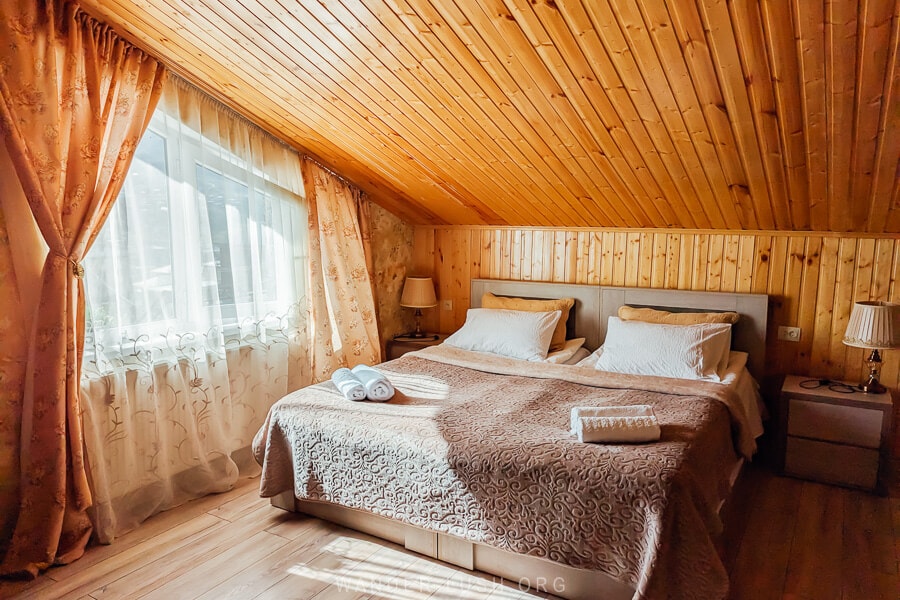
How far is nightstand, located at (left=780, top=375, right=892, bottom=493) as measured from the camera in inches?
110

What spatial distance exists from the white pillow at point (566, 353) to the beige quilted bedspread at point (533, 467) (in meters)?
0.40

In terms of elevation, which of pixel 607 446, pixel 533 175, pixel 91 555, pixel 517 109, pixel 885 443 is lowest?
pixel 91 555

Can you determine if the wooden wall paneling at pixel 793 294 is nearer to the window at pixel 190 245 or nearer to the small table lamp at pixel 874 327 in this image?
the small table lamp at pixel 874 327

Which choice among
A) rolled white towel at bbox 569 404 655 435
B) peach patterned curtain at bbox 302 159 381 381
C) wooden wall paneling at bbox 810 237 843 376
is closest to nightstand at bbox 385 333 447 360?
peach patterned curtain at bbox 302 159 381 381

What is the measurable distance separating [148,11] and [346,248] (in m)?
1.84

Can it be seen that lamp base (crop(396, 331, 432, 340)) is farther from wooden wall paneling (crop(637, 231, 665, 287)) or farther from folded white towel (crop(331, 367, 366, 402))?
wooden wall paneling (crop(637, 231, 665, 287))

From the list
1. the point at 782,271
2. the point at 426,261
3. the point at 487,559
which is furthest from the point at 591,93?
the point at 426,261

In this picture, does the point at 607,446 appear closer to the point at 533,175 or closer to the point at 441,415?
the point at 441,415

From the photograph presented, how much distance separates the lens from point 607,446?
206cm

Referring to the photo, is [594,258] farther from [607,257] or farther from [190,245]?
[190,245]

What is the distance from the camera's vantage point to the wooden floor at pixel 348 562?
6.93 ft

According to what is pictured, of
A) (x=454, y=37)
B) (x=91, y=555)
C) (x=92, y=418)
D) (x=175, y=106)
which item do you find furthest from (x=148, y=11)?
(x=91, y=555)

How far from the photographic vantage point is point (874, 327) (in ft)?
9.12

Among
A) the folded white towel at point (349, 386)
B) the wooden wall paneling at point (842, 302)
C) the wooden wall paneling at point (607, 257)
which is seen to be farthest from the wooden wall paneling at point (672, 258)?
the folded white towel at point (349, 386)
